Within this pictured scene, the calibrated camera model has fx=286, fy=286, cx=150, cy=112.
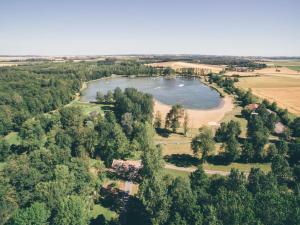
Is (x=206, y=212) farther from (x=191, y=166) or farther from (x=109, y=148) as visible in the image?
(x=109, y=148)

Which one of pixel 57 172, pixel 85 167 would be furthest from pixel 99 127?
pixel 57 172

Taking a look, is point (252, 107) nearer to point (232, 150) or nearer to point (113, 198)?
point (232, 150)

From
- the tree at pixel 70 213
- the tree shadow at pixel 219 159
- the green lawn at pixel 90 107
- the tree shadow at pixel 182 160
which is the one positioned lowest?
the tree shadow at pixel 182 160

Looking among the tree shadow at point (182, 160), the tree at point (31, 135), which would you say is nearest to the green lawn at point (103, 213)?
the tree shadow at point (182, 160)

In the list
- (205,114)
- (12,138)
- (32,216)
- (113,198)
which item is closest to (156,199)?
(113,198)

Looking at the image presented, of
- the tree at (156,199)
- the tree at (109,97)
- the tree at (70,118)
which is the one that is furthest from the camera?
the tree at (109,97)

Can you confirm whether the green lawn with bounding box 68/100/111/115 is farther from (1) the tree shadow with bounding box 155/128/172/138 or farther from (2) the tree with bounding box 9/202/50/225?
(2) the tree with bounding box 9/202/50/225

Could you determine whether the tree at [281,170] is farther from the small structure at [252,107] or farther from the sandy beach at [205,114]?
the small structure at [252,107]
